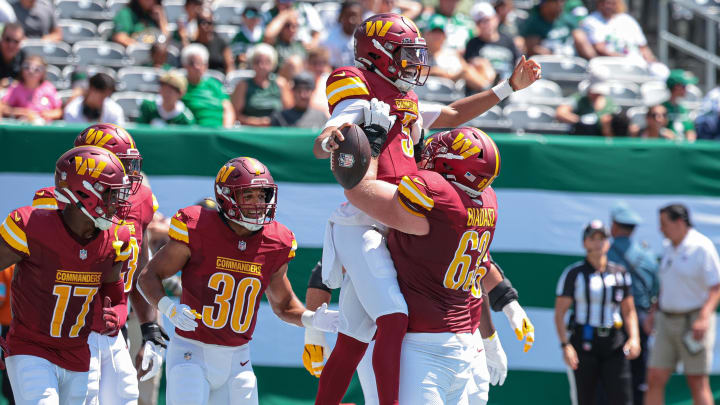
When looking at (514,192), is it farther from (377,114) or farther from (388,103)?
(377,114)

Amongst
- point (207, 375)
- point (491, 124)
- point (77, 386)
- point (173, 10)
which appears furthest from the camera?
point (173, 10)

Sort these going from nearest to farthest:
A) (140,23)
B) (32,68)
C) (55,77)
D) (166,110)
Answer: (166,110) → (32,68) → (55,77) → (140,23)

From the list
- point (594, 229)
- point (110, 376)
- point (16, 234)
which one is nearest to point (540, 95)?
point (594, 229)

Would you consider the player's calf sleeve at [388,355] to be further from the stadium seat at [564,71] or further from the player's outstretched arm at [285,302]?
the stadium seat at [564,71]

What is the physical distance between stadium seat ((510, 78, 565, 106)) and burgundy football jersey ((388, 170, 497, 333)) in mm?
5846

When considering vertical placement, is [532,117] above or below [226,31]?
below

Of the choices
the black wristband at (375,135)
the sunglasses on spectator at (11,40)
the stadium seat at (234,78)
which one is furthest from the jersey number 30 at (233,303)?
the sunglasses on spectator at (11,40)

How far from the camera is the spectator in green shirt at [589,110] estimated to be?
10.0 meters

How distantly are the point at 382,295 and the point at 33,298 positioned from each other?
5.79 feet

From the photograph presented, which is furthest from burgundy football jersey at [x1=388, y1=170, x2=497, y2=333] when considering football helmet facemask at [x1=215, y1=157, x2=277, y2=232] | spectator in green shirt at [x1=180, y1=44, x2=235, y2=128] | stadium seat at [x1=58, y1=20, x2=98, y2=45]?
stadium seat at [x1=58, y1=20, x2=98, y2=45]

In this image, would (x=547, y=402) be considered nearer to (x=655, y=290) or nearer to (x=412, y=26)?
(x=655, y=290)

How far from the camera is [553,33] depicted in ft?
41.0

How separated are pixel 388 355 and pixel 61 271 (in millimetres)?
1712

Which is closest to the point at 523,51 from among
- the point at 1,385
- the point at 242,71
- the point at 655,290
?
the point at 242,71
